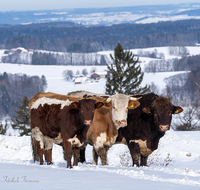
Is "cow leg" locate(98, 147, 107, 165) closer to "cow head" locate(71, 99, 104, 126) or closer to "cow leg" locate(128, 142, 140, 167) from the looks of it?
"cow leg" locate(128, 142, 140, 167)

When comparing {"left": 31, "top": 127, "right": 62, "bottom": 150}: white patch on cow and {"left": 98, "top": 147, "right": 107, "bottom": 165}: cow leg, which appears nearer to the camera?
{"left": 98, "top": 147, "right": 107, "bottom": 165}: cow leg

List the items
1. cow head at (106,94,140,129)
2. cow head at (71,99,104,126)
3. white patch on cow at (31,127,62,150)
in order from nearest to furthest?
cow head at (71,99,104,126), cow head at (106,94,140,129), white patch on cow at (31,127,62,150)

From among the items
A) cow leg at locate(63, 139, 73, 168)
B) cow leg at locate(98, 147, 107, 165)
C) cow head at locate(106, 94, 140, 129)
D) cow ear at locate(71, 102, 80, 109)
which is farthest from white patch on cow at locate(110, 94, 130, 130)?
cow leg at locate(63, 139, 73, 168)

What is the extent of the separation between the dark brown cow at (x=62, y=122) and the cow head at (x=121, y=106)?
0.45 metres

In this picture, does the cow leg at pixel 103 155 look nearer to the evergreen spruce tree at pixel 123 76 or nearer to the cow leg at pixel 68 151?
the cow leg at pixel 68 151

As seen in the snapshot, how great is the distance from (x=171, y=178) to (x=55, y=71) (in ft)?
529

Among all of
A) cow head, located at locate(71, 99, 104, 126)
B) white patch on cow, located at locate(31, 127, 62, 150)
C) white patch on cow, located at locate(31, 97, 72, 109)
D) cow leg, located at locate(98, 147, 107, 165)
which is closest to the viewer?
cow head, located at locate(71, 99, 104, 126)

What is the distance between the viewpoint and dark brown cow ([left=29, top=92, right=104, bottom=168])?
28.8ft

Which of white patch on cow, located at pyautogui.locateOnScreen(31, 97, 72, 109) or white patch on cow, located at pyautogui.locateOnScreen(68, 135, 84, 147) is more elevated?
white patch on cow, located at pyautogui.locateOnScreen(31, 97, 72, 109)

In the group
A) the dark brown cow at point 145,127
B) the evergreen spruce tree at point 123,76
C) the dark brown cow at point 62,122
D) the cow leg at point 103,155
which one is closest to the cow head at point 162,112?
the dark brown cow at point 145,127

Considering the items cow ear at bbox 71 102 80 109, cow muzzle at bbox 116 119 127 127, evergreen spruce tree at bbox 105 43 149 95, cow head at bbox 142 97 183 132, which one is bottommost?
evergreen spruce tree at bbox 105 43 149 95

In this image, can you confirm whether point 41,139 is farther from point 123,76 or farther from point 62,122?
point 123,76

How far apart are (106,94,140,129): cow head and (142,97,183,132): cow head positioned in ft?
1.82

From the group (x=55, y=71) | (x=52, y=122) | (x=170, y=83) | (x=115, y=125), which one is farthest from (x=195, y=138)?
(x=55, y=71)
